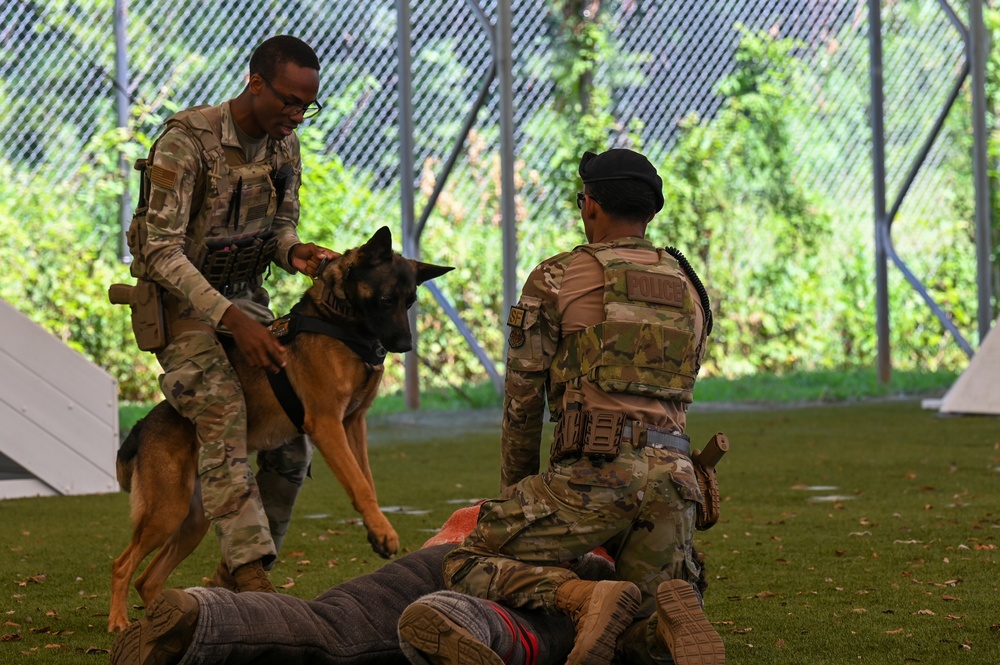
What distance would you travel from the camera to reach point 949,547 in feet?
15.4

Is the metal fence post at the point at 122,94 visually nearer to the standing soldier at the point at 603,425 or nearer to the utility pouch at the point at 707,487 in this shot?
the standing soldier at the point at 603,425

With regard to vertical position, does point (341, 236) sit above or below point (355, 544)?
above

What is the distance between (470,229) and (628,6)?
3.07 meters

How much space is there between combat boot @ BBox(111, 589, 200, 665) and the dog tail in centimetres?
100

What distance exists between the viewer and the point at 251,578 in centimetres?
345

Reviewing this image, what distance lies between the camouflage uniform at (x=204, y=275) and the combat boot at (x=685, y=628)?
1165mm

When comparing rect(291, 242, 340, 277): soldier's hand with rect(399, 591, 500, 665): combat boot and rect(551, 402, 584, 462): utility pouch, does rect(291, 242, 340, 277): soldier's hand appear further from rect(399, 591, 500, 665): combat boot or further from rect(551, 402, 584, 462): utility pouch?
rect(399, 591, 500, 665): combat boot

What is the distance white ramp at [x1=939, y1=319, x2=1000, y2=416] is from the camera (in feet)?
30.5

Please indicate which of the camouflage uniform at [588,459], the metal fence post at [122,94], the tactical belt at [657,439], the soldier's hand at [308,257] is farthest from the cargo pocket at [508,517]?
the metal fence post at [122,94]

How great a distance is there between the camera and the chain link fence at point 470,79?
34.0ft

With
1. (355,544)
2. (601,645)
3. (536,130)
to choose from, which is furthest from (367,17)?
(601,645)

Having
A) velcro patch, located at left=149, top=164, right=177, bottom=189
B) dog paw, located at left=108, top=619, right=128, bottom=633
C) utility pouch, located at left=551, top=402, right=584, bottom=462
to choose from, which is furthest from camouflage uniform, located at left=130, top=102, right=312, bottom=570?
utility pouch, located at left=551, top=402, right=584, bottom=462

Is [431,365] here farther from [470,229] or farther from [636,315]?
[636,315]

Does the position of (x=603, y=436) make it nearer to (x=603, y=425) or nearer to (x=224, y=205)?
(x=603, y=425)
